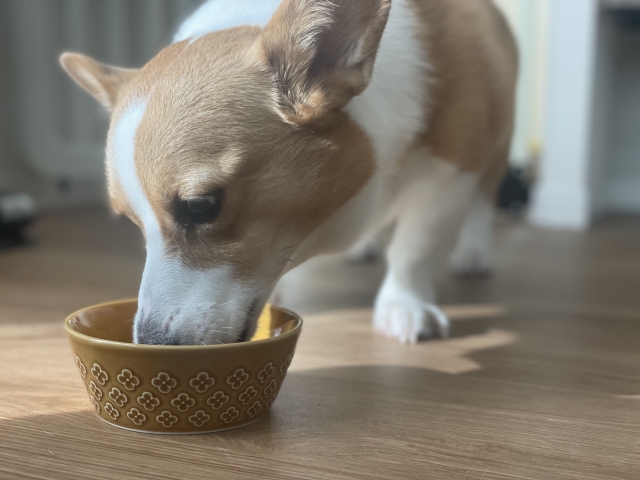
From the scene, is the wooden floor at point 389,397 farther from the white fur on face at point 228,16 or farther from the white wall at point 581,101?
the white wall at point 581,101

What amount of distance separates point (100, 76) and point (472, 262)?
114cm

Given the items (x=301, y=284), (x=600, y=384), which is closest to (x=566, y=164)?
(x=301, y=284)

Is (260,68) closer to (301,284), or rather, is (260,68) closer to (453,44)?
(453,44)

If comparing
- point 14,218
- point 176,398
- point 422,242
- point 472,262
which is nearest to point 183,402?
point 176,398

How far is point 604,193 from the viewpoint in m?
3.32

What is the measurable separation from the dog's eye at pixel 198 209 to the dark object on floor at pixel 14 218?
57.5 inches

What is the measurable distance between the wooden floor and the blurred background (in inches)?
41.2

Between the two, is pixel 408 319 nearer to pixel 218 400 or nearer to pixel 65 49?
pixel 218 400

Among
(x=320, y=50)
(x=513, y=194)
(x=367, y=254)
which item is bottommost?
(x=367, y=254)

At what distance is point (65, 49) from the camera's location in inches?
117

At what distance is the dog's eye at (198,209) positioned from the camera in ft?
2.98

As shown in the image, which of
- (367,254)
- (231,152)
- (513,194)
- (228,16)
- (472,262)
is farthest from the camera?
(513,194)

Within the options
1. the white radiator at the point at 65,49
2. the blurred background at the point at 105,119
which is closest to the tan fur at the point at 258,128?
the blurred background at the point at 105,119

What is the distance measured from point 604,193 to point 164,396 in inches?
114
